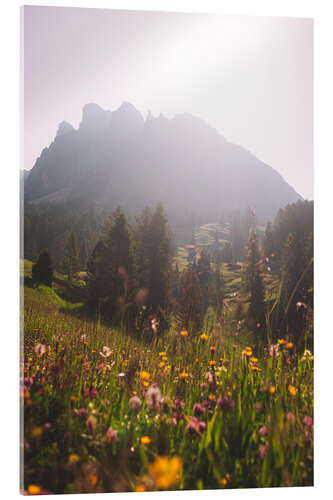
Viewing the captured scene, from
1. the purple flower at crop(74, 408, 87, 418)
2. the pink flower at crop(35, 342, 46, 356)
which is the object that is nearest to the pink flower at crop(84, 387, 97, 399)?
the purple flower at crop(74, 408, 87, 418)

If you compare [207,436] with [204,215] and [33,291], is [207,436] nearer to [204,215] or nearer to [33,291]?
[33,291]

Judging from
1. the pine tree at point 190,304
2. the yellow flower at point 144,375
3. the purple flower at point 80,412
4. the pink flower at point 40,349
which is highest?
the pine tree at point 190,304

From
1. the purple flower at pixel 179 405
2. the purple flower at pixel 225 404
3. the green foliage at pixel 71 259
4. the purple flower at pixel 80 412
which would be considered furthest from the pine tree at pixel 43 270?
the purple flower at pixel 225 404

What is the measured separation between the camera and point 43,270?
2941 mm

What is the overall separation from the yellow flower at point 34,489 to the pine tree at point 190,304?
166 centimetres

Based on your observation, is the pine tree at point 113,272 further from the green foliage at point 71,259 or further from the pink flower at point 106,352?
the pink flower at point 106,352

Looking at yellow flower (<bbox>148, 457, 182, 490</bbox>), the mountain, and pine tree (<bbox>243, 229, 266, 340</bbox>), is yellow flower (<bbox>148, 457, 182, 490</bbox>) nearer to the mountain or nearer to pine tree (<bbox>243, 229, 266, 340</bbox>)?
pine tree (<bbox>243, 229, 266, 340</bbox>)

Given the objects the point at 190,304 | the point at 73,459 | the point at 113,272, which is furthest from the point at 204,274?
the point at 73,459

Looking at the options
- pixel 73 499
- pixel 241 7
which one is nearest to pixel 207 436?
pixel 73 499

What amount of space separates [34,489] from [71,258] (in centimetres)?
183

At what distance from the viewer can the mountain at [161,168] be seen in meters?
3.32

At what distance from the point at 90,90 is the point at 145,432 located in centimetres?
312

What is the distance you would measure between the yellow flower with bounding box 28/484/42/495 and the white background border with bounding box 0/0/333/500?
28 cm
